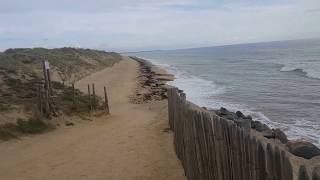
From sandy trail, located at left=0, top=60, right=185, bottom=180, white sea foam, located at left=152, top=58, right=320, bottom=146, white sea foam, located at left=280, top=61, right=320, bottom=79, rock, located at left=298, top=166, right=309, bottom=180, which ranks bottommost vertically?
white sea foam, located at left=280, top=61, right=320, bottom=79

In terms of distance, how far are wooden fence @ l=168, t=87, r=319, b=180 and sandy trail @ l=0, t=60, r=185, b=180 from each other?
59.8 inches

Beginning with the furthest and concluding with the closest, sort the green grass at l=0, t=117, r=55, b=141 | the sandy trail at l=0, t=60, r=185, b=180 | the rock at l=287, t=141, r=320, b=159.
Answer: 1. the green grass at l=0, t=117, r=55, b=141
2. the rock at l=287, t=141, r=320, b=159
3. the sandy trail at l=0, t=60, r=185, b=180

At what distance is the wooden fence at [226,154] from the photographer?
14.9ft

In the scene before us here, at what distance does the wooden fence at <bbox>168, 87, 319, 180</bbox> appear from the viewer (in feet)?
14.9

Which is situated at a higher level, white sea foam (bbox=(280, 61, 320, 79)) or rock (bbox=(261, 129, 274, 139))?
rock (bbox=(261, 129, 274, 139))

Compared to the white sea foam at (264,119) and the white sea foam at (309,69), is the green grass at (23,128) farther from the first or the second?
the white sea foam at (309,69)

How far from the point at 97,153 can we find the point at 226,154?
688 cm

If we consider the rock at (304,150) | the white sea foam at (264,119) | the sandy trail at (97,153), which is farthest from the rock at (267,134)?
the sandy trail at (97,153)

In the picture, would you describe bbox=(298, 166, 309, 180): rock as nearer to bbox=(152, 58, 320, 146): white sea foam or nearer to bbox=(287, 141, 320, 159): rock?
bbox=(287, 141, 320, 159): rock

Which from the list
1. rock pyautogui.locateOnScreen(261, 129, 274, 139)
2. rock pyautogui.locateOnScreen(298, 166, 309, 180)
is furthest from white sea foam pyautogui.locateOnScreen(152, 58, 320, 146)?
rock pyautogui.locateOnScreen(298, 166, 309, 180)

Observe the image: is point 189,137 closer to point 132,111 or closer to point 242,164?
point 242,164

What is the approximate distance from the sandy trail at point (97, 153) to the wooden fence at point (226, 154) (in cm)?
152

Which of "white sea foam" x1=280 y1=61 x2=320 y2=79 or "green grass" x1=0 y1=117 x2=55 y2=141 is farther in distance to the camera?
"white sea foam" x1=280 y1=61 x2=320 y2=79

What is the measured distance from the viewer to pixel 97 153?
41.1 feet
